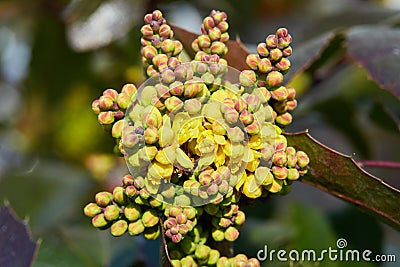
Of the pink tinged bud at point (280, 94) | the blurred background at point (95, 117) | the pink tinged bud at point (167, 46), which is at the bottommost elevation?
the blurred background at point (95, 117)

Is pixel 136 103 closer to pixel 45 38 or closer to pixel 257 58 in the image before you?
pixel 257 58

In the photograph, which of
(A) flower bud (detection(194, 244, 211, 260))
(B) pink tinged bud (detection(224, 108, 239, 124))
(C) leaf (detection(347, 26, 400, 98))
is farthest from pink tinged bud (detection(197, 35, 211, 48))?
(C) leaf (detection(347, 26, 400, 98))

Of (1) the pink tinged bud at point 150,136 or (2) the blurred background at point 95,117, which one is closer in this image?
(1) the pink tinged bud at point 150,136

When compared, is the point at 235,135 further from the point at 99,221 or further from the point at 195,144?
the point at 99,221

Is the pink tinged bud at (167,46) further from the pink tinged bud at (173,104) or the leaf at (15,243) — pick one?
the leaf at (15,243)

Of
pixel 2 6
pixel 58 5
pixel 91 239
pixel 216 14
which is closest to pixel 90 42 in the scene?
pixel 58 5

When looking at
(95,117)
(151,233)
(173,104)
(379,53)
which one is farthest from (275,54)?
(95,117)

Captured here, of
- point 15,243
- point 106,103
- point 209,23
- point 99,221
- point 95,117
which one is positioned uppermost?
point 209,23

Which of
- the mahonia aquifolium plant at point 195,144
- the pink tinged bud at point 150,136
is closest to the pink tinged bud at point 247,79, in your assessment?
the mahonia aquifolium plant at point 195,144
